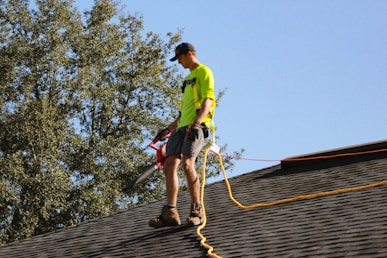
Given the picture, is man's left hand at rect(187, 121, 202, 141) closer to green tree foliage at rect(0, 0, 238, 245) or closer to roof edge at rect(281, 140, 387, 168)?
roof edge at rect(281, 140, 387, 168)

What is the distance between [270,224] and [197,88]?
1254mm

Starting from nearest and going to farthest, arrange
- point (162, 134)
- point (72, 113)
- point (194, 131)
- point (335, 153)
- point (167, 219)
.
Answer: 1. point (194, 131)
2. point (167, 219)
3. point (162, 134)
4. point (335, 153)
5. point (72, 113)

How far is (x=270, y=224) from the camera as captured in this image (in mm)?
5828

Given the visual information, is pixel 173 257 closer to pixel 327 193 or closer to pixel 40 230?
pixel 327 193

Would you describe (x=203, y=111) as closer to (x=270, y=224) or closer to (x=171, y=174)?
(x=171, y=174)

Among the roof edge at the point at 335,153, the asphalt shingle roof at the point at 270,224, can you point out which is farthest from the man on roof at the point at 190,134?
the roof edge at the point at 335,153

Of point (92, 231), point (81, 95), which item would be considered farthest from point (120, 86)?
point (92, 231)

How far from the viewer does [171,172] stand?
6.21 meters

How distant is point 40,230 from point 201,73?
52.6 ft

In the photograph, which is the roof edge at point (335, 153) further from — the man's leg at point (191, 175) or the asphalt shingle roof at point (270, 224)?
the man's leg at point (191, 175)

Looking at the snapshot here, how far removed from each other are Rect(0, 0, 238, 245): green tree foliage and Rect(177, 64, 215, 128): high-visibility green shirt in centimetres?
1462

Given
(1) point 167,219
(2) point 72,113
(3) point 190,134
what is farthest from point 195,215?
(2) point 72,113

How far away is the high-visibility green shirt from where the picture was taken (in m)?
6.12

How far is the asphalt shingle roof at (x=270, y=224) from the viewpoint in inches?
196
